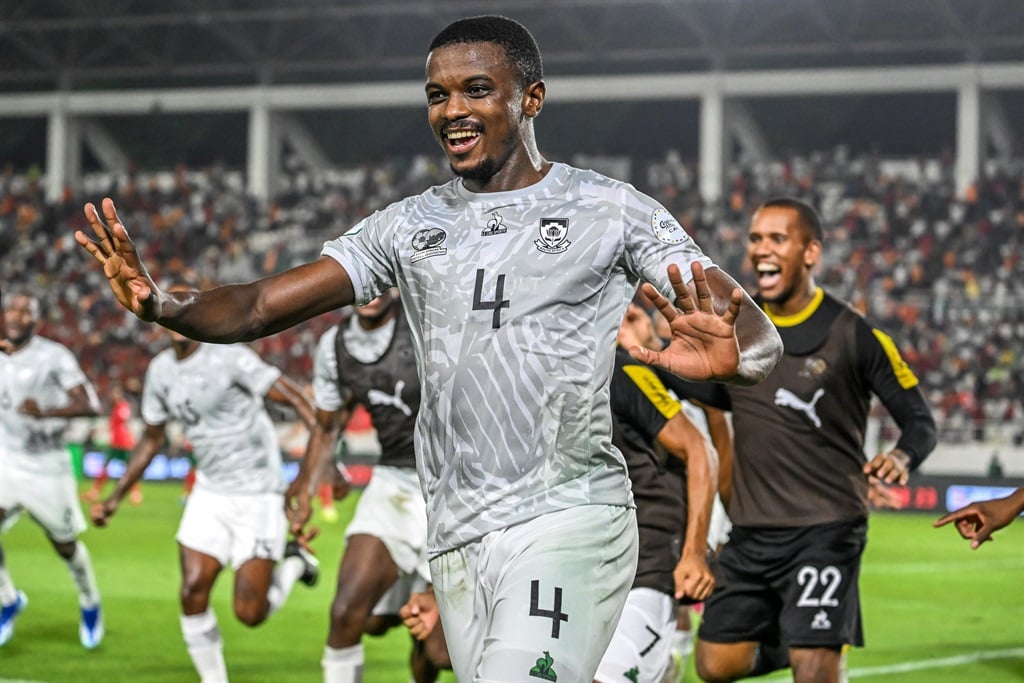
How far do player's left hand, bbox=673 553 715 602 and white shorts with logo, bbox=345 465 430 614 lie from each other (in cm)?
272

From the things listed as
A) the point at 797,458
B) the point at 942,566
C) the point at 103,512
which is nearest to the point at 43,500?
the point at 103,512

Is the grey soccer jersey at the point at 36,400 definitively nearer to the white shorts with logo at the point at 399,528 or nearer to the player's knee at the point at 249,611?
the player's knee at the point at 249,611

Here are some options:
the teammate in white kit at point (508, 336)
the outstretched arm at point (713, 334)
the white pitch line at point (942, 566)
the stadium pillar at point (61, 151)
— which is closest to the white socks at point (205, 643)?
the teammate in white kit at point (508, 336)

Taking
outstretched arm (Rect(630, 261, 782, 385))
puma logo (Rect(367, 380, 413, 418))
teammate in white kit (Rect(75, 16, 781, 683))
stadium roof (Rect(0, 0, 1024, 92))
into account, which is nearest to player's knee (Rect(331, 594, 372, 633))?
puma logo (Rect(367, 380, 413, 418))

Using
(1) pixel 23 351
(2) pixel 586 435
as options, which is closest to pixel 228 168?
(1) pixel 23 351

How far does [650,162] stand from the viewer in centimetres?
3962

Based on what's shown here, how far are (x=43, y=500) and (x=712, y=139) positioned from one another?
90.2ft

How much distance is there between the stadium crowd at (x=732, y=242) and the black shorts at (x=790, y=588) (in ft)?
63.4

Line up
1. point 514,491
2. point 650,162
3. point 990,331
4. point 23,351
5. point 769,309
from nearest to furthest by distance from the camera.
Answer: point 514,491
point 769,309
point 23,351
point 990,331
point 650,162

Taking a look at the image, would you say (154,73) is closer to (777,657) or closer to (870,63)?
(870,63)

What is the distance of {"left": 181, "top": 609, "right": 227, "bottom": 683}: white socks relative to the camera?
854cm

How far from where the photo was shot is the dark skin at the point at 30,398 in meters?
10.6

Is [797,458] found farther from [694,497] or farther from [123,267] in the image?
[123,267]

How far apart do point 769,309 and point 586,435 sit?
307cm
